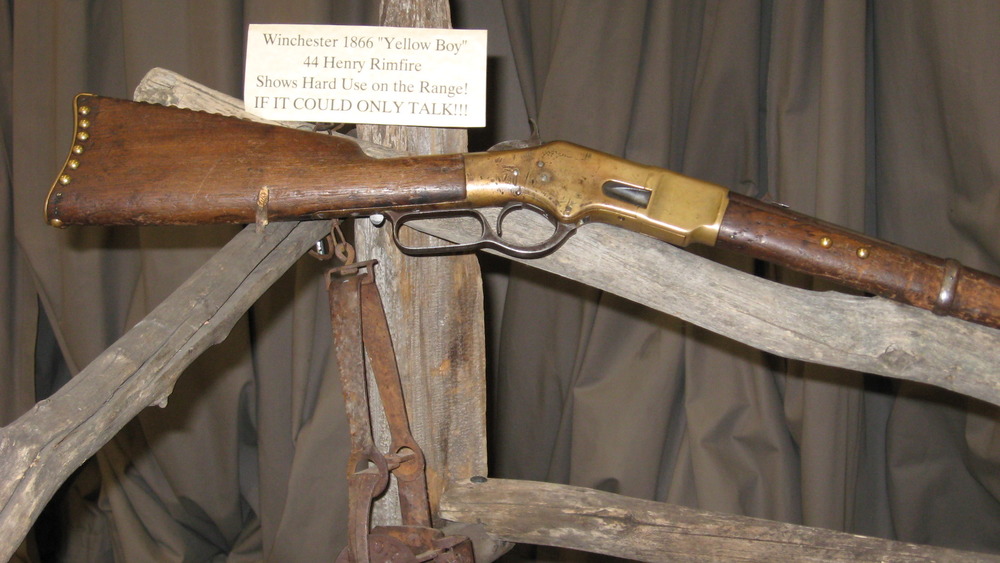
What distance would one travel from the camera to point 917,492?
4.39ft

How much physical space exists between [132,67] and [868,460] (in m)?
1.63

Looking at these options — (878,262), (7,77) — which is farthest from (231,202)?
(7,77)

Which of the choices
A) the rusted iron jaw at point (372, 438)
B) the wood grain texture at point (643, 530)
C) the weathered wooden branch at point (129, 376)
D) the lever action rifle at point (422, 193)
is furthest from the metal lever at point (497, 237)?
the wood grain texture at point (643, 530)

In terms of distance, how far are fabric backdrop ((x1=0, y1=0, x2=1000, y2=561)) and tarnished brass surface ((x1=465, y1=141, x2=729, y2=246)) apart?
0.37 m

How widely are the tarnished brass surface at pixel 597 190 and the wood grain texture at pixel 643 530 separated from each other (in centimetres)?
44

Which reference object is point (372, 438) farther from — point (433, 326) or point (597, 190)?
point (597, 190)

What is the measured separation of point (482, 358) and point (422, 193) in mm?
343

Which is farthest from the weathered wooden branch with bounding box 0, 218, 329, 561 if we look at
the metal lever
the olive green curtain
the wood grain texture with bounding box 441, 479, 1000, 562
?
the olive green curtain

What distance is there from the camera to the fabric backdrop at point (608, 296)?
1.20m

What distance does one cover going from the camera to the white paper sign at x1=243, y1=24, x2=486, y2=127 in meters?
0.99

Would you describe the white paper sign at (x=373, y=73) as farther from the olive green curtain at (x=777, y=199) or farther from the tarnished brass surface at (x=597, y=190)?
the olive green curtain at (x=777, y=199)

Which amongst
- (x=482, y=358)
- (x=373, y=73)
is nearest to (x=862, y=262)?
(x=482, y=358)

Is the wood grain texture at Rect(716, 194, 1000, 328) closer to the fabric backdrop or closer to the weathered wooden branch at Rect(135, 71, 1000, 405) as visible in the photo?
the weathered wooden branch at Rect(135, 71, 1000, 405)

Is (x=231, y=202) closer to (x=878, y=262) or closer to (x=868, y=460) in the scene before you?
(x=878, y=262)
